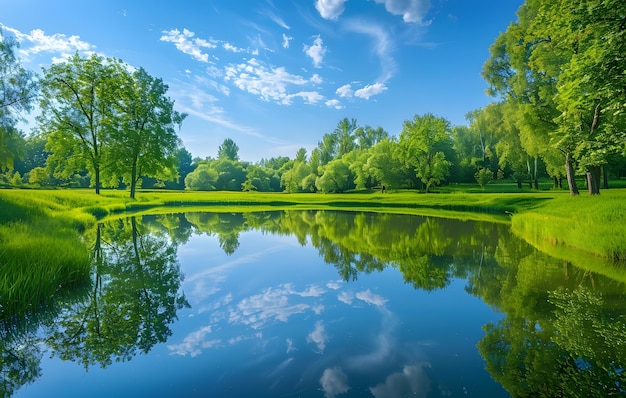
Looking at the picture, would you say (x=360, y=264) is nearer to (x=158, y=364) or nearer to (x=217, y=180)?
(x=158, y=364)

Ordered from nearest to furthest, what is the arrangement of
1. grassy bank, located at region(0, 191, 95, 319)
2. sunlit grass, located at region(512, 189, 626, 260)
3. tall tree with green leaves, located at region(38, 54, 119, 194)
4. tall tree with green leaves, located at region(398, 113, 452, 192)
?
grassy bank, located at region(0, 191, 95, 319)
sunlit grass, located at region(512, 189, 626, 260)
tall tree with green leaves, located at region(38, 54, 119, 194)
tall tree with green leaves, located at region(398, 113, 452, 192)

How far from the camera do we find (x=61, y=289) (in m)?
7.45

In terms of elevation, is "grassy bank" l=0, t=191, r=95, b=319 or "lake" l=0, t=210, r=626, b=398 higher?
"grassy bank" l=0, t=191, r=95, b=319

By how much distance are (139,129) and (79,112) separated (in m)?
5.86

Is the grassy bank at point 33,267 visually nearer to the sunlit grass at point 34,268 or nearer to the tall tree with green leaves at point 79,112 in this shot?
the sunlit grass at point 34,268

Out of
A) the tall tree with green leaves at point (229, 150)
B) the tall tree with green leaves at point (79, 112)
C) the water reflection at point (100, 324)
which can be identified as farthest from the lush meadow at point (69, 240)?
the tall tree with green leaves at point (229, 150)

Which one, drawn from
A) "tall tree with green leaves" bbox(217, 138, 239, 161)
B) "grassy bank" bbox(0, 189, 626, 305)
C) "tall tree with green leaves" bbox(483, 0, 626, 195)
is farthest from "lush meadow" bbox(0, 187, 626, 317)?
"tall tree with green leaves" bbox(217, 138, 239, 161)

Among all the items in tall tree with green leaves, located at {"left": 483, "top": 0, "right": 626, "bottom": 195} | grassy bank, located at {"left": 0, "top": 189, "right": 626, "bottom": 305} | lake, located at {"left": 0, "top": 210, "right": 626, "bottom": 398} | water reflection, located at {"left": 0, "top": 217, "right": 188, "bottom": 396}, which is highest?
tall tree with green leaves, located at {"left": 483, "top": 0, "right": 626, "bottom": 195}

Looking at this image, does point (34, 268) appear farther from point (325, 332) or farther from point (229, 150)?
point (229, 150)

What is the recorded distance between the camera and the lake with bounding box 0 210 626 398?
4.20 meters

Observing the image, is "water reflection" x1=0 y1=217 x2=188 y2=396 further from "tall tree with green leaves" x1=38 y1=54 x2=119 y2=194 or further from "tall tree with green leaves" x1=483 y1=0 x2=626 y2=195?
"tall tree with green leaves" x1=38 y1=54 x2=119 y2=194

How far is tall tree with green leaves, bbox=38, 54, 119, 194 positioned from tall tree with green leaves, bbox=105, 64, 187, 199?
2.73 ft

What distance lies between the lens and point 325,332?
5727 mm

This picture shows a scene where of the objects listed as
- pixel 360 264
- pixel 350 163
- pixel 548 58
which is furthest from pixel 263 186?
pixel 360 264
